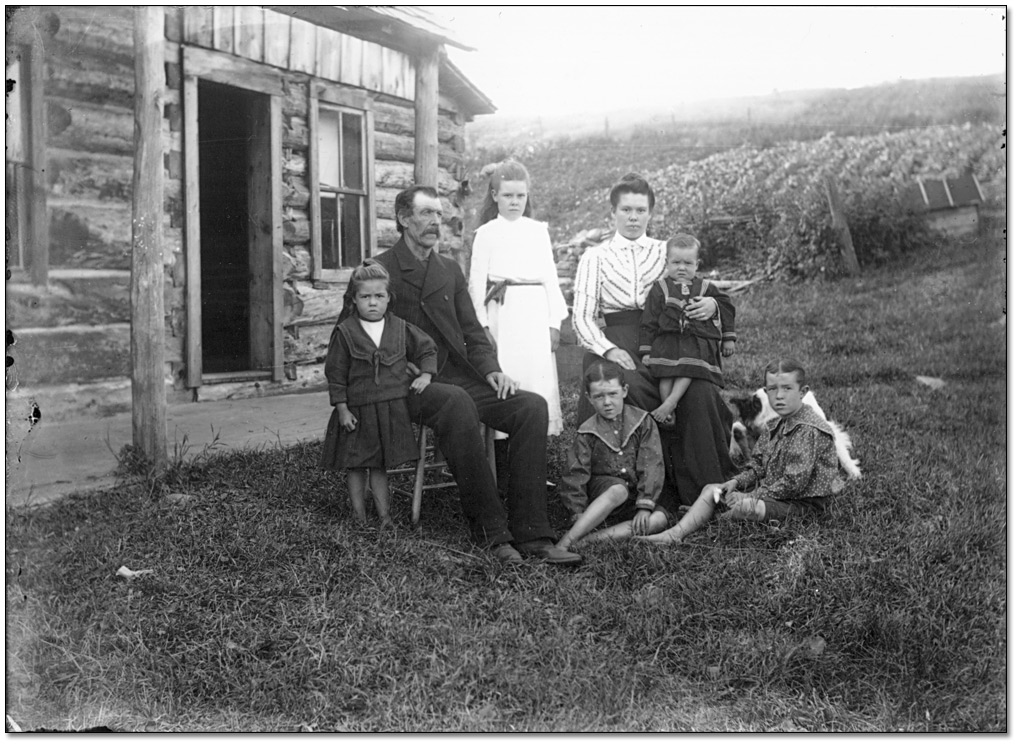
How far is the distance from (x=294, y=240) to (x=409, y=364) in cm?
67

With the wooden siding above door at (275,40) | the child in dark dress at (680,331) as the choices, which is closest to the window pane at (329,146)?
the wooden siding above door at (275,40)

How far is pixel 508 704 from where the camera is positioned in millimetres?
2574

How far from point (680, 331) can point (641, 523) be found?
2.56 feet

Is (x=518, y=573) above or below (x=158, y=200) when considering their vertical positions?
below

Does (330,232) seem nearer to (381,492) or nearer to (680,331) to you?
(381,492)

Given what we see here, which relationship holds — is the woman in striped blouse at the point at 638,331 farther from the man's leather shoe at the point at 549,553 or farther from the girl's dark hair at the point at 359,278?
the girl's dark hair at the point at 359,278

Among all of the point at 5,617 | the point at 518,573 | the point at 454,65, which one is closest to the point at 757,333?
the point at 518,573

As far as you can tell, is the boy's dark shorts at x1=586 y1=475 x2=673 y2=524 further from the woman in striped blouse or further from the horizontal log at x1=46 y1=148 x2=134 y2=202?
the horizontal log at x1=46 y1=148 x2=134 y2=202

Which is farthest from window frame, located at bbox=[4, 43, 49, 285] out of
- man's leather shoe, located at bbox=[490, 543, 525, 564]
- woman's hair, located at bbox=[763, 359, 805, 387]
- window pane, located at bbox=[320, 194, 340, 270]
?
woman's hair, located at bbox=[763, 359, 805, 387]

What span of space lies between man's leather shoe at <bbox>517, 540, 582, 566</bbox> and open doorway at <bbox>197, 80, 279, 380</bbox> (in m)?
1.20

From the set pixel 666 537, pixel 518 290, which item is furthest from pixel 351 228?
pixel 666 537

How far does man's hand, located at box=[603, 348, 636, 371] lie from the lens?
3.68 m

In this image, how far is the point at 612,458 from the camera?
3.62 meters

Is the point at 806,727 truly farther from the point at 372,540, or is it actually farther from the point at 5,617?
the point at 5,617
